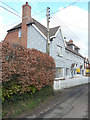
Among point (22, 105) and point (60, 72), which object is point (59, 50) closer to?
point (60, 72)

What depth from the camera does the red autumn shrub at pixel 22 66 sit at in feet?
16.1

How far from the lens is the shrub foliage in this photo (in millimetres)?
4876

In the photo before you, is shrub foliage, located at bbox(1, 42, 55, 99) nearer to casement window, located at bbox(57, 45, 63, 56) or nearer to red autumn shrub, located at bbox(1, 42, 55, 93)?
red autumn shrub, located at bbox(1, 42, 55, 93)

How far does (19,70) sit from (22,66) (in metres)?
0.26

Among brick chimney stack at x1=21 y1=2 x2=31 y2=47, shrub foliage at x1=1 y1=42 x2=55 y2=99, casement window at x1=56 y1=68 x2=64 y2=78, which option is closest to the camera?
shrub foliage at x1=1 y1=42 x2=55 y2=99

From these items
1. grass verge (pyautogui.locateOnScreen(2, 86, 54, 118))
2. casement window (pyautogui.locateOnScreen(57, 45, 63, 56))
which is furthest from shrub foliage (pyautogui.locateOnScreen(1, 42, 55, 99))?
casement window (pyautogui.locateOnScreen(57, 45, 63, 56))

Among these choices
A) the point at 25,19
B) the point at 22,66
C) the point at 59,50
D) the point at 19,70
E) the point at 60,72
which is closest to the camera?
the point at 19,70

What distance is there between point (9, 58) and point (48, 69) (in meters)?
3.78

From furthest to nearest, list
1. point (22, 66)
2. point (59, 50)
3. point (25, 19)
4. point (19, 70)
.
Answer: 1. point (59, 50)
2. point (25, 19)
3. point (22, 66)
4. point (19, 70)

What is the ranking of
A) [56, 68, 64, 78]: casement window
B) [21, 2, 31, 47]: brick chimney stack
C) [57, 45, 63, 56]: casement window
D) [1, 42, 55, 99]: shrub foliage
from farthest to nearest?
1. [56, 68, 64, 78]: casement window
2. [57, 45, 63, 56]: casement window
3. [21, 2, 31, 47]: brick chimney stack
4. [1, 42, 55, 99]: shrub foliage

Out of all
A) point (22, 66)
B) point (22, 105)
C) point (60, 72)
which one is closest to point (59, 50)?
point (60, 72)

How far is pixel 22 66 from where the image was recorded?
18.0ft

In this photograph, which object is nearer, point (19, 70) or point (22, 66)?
point (19, 70)

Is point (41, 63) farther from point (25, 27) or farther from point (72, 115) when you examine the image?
point (25, 27)
